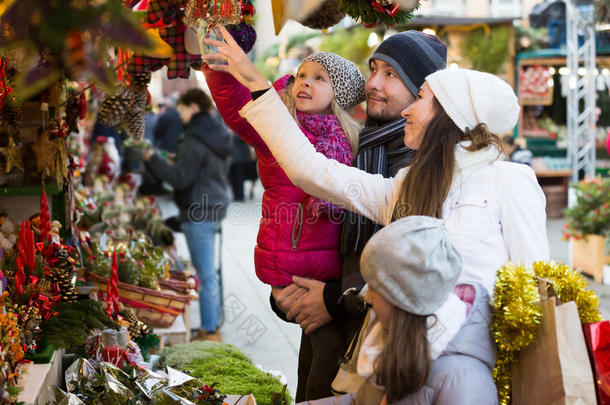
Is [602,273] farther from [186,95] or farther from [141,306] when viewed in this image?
[141,306]

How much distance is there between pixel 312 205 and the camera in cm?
246

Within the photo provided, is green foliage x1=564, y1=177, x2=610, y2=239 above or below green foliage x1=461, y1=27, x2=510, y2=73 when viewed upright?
below

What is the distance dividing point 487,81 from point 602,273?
600 cm

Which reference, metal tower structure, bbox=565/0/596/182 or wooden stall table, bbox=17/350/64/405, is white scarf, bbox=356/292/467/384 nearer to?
wooden stall table, bbox=17/350/64/405

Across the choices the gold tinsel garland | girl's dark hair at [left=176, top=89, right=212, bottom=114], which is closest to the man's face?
the gold tinsel garland

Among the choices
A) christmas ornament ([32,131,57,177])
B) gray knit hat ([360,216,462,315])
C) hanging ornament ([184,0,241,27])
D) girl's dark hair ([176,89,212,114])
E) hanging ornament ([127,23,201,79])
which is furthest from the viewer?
girl's dark hair ([176,89,212,114])

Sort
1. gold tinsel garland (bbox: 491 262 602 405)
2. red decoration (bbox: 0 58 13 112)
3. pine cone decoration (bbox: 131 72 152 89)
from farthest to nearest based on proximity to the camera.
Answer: pine cone decoration (bbox: 131 72 152 89)
red decoration (bbox: 0 58 13 112)
gold tinsel garland (bbox: 491 262 602 405)

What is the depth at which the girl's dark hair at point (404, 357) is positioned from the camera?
1640 millimetres

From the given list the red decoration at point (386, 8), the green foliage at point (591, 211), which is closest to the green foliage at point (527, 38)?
the green foliage at point (591, 211)

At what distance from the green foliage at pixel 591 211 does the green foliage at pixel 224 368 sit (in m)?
5.22

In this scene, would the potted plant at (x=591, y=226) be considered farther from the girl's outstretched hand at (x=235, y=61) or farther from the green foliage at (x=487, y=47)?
the girl's outstretched hand at (x=235, y=61)

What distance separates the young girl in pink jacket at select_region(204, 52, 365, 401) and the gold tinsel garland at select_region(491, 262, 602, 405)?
79 cm

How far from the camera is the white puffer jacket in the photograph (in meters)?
1.95

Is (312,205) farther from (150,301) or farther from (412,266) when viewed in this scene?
(150,301)
